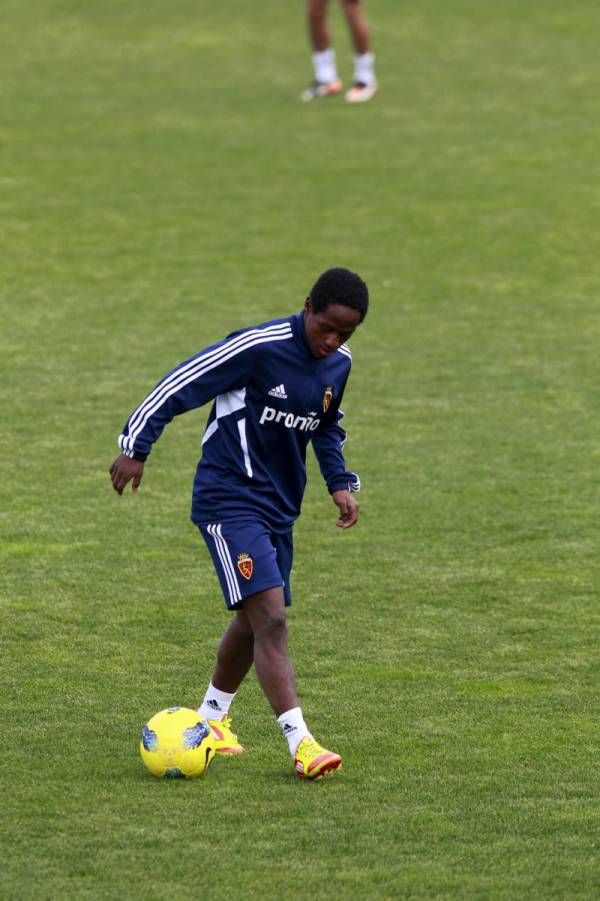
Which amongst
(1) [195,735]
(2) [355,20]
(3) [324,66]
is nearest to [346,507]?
(1) [195,735]

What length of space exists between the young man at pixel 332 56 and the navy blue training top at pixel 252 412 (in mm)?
13407

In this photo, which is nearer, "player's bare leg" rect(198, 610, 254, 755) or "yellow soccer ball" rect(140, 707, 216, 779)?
"yellow soccer ball" rect(140, 707, 216, 779)

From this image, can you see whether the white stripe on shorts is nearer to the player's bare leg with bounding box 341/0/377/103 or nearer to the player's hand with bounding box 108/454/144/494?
the player's hand with bounding box 108/454/144/494

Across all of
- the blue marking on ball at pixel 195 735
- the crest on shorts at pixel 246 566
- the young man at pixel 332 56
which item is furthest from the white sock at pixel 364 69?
the blue marking on ball at pixel 195 735

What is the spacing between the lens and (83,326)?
47.2 ft

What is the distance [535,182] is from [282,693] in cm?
1266

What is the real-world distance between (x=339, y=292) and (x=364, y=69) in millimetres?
14529

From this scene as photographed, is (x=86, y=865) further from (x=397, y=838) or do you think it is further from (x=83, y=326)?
(x=83, y=326)

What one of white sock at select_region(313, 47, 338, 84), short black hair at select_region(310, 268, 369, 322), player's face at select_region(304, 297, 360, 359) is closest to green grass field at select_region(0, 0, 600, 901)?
white sock at select_region(313, 47, 338, 84)

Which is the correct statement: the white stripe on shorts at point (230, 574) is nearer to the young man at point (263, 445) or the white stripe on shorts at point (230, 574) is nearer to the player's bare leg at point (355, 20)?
the young man at point (263, 445)

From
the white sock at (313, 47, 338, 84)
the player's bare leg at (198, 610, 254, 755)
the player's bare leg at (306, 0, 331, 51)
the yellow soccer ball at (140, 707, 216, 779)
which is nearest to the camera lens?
the yellow soccer ball at (140, 707, 216, 779)

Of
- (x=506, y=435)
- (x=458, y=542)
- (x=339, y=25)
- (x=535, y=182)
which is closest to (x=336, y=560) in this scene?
(x=458, y=542)

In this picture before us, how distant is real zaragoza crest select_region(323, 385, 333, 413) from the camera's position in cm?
676

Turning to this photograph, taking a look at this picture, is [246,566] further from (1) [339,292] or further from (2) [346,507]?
(1) [339,292]
